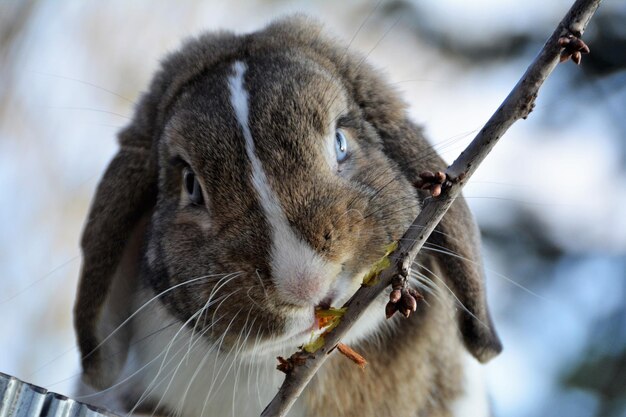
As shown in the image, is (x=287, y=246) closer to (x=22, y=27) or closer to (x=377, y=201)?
(x=377, y=201)

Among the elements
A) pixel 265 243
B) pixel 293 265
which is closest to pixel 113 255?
pixel 265 243

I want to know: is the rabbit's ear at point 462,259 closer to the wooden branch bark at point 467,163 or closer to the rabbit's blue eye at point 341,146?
the rabbit's blue eye at point 341,146

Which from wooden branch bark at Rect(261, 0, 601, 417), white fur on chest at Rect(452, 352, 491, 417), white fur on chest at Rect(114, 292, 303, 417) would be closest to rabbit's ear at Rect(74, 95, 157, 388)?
white fur on chest at Rect(114, 292, 303, 417)

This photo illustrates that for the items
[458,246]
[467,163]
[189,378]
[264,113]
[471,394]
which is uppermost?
[264,113]

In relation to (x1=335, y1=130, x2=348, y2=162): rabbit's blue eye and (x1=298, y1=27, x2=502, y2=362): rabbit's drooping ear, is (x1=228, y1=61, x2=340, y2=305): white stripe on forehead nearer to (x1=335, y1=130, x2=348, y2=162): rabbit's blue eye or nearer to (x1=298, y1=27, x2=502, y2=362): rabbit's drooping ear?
(x1=335, y1=130, x2=348, y2=162): rabbit's blue eye

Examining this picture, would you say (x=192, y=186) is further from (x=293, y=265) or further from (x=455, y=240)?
(x=455, y=240)

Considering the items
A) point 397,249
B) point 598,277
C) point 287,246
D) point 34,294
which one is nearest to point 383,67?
point 287,246

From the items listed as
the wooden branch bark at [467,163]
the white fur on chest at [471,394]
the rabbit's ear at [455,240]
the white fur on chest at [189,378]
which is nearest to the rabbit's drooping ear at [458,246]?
the rabbit's ear at [455,240]

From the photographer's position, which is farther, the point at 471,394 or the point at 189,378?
the point at 471,394
